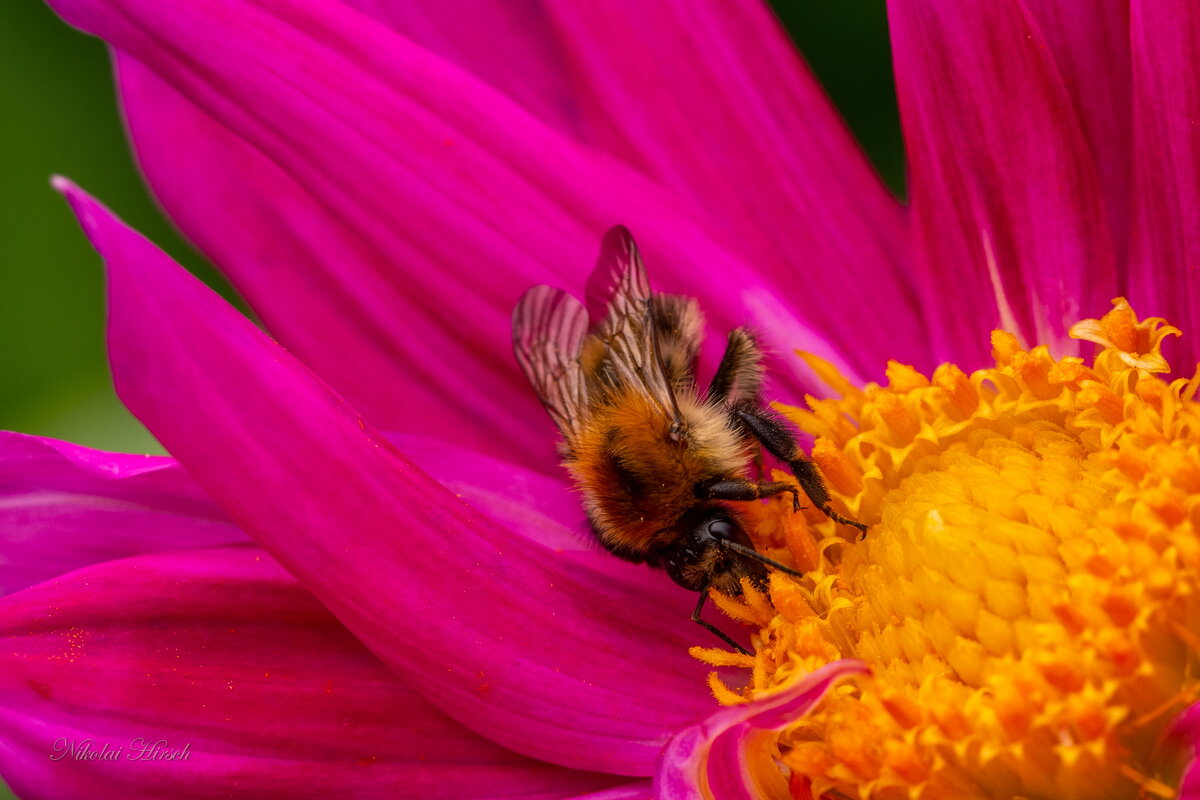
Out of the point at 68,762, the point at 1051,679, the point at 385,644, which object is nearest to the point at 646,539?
the point at 385,644

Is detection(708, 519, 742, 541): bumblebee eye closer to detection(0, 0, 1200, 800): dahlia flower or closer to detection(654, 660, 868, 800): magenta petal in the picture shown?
detection(0, 0, 1200, 800): dahlia flower

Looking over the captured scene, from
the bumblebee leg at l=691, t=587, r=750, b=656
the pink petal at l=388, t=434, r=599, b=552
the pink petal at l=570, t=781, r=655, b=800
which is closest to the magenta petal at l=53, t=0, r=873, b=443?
the pink petal at l=388, t=434, r=599, b=552

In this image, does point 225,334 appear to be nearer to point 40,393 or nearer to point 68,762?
point 68,762

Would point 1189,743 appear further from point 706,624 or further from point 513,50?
point 513,50

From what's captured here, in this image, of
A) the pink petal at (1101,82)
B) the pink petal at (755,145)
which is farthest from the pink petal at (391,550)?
the pink petal at (1101,82)

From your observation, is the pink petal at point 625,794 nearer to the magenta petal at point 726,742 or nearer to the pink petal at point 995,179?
the magenta petal at point 726,742

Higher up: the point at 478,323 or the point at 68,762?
the point at 478,323
